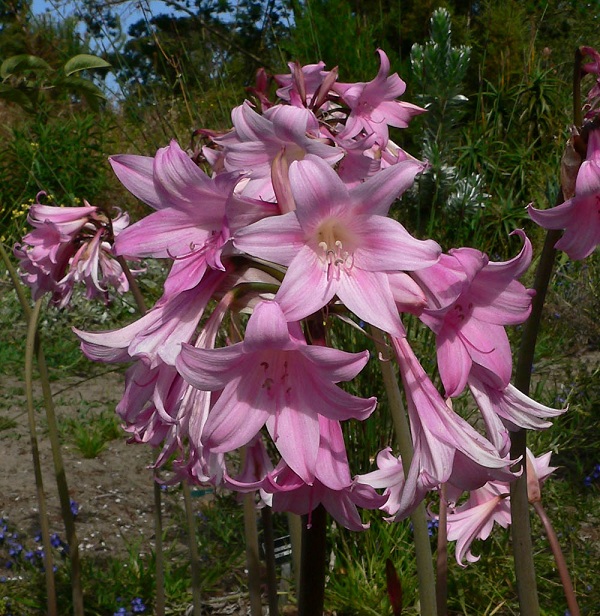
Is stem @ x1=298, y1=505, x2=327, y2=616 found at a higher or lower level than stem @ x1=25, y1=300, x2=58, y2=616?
higher

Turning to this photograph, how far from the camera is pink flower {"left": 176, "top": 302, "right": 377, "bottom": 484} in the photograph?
975 millimetres

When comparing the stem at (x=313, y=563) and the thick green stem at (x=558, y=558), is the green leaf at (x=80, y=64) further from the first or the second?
the thick green stem at (x=558, y=558)

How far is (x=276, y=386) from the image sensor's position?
1.11 metres

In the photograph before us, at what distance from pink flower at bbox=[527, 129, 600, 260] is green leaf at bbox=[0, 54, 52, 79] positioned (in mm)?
1218

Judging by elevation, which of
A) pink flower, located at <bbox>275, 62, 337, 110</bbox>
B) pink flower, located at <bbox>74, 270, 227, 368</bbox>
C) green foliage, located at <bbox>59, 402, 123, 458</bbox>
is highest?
pink flower, located at <bbox>275, 62, 337, 110</bbox>

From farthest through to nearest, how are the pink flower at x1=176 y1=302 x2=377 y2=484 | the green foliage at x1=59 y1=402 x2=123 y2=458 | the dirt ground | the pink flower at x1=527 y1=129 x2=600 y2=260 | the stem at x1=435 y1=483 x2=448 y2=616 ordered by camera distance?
the green foliage at x1=59 y1=402 x2=123 y2=458
the dirt ground
the stem at x1=435 y1=483 x2=448 y2=616
the pink flower at x1=527 y1=129 x2=600 y2=260
the pink flower at x1=176 y1=302 x2=377 y2=484

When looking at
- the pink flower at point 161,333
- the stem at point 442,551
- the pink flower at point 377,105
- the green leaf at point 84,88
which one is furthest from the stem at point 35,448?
the stem at point 442,551

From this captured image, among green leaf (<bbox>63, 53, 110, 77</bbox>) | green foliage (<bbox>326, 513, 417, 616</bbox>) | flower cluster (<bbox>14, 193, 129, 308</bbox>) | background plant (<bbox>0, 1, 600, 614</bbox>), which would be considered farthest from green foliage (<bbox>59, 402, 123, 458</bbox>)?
green leaf (<bbox>63, 53, 110, 77</bbox>)

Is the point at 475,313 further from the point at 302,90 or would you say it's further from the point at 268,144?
the point at 302,90

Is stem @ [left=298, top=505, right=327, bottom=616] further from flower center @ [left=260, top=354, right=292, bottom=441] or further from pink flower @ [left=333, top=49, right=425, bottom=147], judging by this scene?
pink flower @ [left=333, top=49, right=425, bottom=147]

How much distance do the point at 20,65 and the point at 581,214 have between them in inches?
52.8

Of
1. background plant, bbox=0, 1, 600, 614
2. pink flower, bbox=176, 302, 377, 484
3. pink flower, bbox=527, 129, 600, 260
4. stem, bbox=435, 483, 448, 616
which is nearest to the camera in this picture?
pink flower, bbox=176, 302, 377, 484

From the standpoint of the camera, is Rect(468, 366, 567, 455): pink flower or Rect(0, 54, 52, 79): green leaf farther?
Rect(0, 54, 52, 79): green leaf

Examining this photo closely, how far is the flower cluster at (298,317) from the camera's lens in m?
1.02
